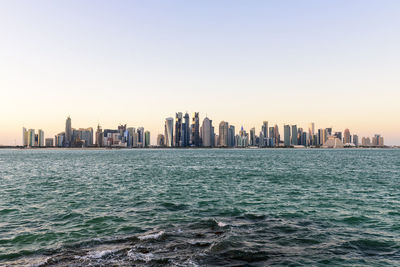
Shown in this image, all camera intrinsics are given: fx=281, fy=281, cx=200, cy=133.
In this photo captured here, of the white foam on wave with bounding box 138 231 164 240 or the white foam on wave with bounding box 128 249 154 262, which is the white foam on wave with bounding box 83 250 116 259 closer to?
the white foam on wave with bounding box 128 249 154 262

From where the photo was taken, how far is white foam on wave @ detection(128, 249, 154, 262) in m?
14.2

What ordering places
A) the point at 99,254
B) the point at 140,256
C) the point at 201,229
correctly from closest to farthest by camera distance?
the point at 140,256 → the point at 99,254 → the point at 201,229

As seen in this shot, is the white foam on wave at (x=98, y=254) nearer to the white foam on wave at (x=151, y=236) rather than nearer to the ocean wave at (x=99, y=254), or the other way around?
the ocean wave at (x=99, y=254)

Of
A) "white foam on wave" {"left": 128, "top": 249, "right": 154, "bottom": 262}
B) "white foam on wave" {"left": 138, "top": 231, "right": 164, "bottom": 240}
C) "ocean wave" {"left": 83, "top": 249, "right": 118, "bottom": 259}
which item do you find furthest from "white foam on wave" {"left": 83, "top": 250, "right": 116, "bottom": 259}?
"white foam on wave" {"left": 138, "top": 231, "right": 164, "bottom": 240}

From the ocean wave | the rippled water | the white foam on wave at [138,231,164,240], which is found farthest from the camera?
the white foam on wave at [138,231,164,240]

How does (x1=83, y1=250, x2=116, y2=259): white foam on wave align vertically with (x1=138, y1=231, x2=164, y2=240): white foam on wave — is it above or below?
above

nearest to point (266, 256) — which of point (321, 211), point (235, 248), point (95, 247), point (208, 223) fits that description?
point (235, 248)

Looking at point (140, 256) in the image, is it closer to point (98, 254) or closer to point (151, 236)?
point (98, 254)

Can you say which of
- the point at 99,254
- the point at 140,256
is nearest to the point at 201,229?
the point at 140,256

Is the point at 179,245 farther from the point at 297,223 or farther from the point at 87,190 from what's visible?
the point at 87,190

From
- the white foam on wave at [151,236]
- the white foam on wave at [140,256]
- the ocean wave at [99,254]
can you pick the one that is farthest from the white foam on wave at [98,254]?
the white foam on wave at [151,236]

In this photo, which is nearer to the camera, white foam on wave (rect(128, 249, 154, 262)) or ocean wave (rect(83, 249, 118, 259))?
white foam on wave (rect(128, 249, 154, 262))

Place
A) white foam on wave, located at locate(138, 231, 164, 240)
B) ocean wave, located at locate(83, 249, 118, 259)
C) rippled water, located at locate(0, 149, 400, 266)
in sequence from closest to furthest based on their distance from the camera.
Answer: ocean wave, located at locate(83, 249, 118, 259), rippled water, located at locate(0, 149, 400, 266), white foam on wave, located at locate(138, 231, 164, 240)

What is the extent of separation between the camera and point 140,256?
14.6 meters
